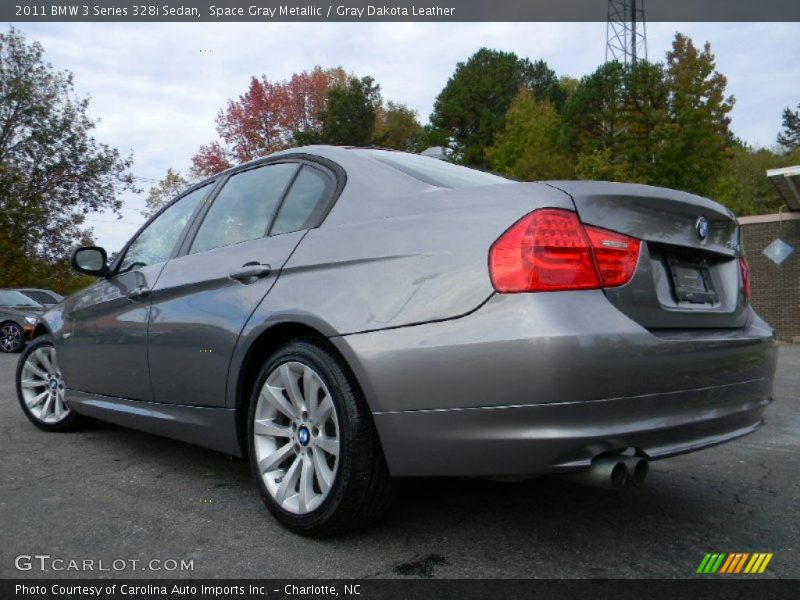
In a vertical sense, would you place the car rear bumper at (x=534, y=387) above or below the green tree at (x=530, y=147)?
below

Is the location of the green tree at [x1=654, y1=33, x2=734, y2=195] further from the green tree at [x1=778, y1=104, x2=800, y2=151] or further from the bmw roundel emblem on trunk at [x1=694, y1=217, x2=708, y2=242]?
the green tree at [x1=778, y1=104, x2=800, y2=151]

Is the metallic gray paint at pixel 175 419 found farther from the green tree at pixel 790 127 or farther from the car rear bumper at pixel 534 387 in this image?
the green tree at pixel 790 127

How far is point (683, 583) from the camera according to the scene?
2188mm

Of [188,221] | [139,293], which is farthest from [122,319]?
[188,221]

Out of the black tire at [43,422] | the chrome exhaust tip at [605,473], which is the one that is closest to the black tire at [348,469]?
the chrome exhaust tip at [605,473]

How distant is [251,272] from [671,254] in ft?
5.41

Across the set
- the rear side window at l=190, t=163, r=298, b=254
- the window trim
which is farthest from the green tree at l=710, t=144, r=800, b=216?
the rear side window at l=190, t=163, r=298, b=254

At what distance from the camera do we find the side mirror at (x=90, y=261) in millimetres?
4242

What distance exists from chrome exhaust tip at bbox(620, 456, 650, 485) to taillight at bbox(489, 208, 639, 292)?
537mm

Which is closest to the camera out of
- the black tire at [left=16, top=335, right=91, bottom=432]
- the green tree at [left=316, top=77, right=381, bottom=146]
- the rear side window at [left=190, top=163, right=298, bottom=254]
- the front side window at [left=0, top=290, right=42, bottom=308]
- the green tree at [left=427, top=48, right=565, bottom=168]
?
the rear side window at [left=190, top=163, right=298, bottom=254]

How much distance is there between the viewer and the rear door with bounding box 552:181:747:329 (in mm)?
2262

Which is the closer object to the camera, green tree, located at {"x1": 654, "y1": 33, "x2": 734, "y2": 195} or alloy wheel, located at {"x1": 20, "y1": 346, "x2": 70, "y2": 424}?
alloy wheel, located at {"x1": 20, "y1": 346, "x2": 70, "y2": 424}

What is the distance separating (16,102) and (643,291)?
28.1 m

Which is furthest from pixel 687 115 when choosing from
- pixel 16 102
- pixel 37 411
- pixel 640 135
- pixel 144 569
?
pixel 16 102
